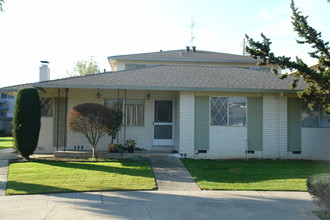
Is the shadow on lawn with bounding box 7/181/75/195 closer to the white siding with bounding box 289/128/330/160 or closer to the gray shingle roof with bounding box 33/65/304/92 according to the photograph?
the gray shingle roof with bounding box 33/65/304/92

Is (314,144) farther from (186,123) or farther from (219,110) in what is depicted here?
(186,123)

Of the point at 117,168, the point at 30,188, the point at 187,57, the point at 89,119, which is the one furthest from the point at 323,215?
the point at 187,57

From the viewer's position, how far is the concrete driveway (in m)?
5.79

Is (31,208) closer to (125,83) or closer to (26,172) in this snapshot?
(26,172)

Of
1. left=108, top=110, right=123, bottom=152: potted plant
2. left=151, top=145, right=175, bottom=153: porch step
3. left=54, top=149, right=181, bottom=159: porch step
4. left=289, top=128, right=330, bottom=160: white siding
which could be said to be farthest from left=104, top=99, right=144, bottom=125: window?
left=289, top=128, right=330, bottom=160: white siding

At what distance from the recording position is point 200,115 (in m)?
12.2

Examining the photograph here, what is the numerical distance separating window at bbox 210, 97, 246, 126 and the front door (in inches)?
82.6

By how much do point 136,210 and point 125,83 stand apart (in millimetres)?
6915

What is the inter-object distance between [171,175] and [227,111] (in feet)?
14.7

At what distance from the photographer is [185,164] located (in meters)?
10.7

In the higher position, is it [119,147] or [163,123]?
[163,123]

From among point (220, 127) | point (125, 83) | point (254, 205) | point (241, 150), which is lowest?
point (254, 205)

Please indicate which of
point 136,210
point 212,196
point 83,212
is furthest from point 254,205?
point 83,212

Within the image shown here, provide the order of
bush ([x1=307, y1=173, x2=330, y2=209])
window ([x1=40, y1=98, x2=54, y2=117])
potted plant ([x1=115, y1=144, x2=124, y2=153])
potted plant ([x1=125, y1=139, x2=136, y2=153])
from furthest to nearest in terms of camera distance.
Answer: window ([x1=40, y1=98, x2=54, y2=117]), potted plant ([x1=125, y1=139, x2=136, y2=153]), potted plant ([x1=115, y1=144, x2=124, y2=153]), bush ([x1=307, y1=173, x2=330, y2=209])
